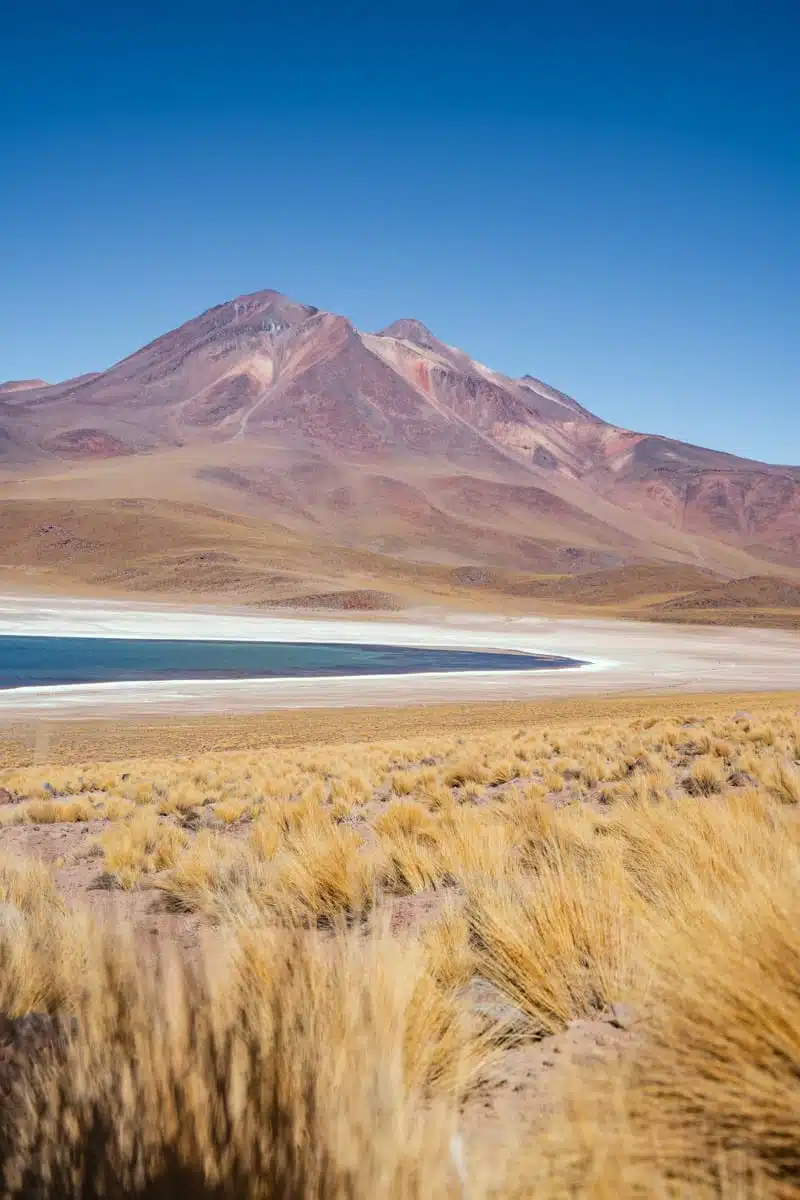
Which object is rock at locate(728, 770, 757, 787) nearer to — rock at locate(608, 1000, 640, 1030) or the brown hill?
rock at locate(608, 1000, 640, 1030)

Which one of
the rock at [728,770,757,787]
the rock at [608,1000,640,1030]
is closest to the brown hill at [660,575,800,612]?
the rock at [728,770,757,787]

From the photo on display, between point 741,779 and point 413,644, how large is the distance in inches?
2208

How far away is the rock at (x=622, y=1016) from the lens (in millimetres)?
2783

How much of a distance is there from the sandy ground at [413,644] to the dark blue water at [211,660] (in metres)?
3.12

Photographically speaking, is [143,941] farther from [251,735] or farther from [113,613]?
[113,613]

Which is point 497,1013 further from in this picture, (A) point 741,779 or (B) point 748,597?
(B) point 748,597

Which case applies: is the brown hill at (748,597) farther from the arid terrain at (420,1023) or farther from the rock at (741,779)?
the arid terrain at (420,1023)

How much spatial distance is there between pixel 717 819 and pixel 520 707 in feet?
85.5

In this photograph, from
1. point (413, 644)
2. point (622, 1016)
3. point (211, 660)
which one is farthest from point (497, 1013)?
point (413, 644)

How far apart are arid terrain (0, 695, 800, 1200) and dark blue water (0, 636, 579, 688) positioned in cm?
3469

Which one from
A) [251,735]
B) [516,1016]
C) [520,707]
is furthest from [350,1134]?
[520,707]

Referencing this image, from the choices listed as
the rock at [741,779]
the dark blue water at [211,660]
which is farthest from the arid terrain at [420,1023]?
the dark blue water at [211,660]

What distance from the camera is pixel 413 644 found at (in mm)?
65750

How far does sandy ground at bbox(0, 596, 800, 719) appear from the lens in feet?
109
